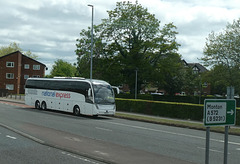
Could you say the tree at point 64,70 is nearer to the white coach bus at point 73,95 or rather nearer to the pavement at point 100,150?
the white coach bus at point 73,95

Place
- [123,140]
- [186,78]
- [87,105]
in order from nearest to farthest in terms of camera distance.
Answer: [123,140]
[87,105]
[186,78]

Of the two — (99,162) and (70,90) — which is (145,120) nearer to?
(70,90)

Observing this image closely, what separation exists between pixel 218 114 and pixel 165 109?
875 inches

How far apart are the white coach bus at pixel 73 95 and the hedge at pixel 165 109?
17.2 feet

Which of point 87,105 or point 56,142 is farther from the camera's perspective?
point 87,105

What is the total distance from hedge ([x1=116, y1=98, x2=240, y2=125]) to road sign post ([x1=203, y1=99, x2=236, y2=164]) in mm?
17365

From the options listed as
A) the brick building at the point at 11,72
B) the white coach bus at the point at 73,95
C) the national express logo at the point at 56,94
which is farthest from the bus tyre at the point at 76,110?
the brick building at the point at 11,72

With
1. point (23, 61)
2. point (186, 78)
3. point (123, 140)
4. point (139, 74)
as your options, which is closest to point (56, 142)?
point (123, 140)

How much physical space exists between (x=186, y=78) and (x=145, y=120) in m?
46.7

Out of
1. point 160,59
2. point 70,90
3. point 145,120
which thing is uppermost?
point 160,59

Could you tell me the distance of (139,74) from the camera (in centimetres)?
4822

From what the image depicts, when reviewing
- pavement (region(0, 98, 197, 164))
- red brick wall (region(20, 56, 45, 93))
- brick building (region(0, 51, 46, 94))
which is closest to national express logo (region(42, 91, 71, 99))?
pavement (region(0, 98, 197, 164))

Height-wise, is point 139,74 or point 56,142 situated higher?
point 139,74

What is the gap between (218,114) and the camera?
6305 mm
